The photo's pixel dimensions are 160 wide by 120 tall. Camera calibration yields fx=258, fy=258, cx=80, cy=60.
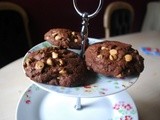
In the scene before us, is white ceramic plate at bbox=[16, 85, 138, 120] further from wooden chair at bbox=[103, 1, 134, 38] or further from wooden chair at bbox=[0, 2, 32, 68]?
wooden chair at bbox=[103, 1, 134, 38]

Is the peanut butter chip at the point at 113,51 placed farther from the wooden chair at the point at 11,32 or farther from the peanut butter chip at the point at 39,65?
the wooden chair at the point at 11,32

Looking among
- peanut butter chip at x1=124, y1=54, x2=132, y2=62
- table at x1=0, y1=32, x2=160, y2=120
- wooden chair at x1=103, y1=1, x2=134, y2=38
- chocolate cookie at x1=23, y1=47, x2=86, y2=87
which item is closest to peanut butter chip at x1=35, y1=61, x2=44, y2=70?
chocolate cookie at x1=23, y1=47, x2=86, y2=87

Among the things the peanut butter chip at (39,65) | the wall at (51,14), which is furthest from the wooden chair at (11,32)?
the peanut butter chip at (39,65)

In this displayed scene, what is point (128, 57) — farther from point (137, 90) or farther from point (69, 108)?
point (137, 90)

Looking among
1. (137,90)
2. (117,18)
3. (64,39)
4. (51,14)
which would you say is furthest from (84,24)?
(51,14)

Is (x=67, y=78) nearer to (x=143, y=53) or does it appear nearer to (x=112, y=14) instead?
(x=143, y=53)

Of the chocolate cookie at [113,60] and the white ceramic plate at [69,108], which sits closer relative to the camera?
the chocolate cookie at [113,60]
